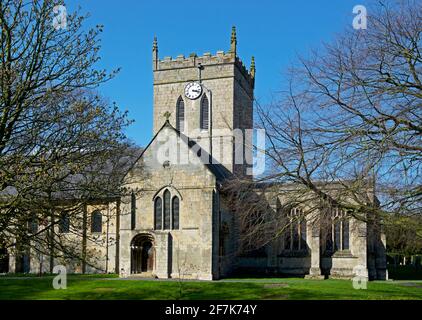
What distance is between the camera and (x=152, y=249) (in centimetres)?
3117

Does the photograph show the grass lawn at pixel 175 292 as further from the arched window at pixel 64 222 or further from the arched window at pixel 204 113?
the arched window at pixel 204 113

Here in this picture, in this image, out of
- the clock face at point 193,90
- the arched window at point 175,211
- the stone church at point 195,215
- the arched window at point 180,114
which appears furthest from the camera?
the arched window at point 180,114

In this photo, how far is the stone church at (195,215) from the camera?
3003cm

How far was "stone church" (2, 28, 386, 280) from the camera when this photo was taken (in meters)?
30.0

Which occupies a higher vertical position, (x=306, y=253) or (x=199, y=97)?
(x=199, y=97)

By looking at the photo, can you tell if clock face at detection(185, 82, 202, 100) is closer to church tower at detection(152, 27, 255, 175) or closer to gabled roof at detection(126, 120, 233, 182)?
church tower at detection(152, 27, 255, 175)

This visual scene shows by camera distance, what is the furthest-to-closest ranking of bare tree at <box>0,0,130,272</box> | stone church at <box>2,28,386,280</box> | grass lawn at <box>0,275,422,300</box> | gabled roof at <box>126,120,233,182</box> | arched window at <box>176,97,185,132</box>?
arched window at <box>176,97,185,132</box>
gabled roof at <box>126,120,233,182</box>
stone church at <box>2,28,386,280</box>
grass lawn at <box>0,275,422,300</box>
bare tree at <box>0,0,130,272</box>

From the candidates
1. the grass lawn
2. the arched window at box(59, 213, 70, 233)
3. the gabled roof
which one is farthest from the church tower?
the arched window at box(59, 213, 70, 233)

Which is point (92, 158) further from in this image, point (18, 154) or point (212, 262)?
point (212, 262)

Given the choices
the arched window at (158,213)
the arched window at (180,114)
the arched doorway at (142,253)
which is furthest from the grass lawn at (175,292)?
the arched window at (180,114)

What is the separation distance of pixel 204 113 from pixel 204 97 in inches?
49.7

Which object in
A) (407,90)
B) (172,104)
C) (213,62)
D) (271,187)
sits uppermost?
(213,62)

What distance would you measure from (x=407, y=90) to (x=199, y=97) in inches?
1190

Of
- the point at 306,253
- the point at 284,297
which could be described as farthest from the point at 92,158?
the point at 306,253
